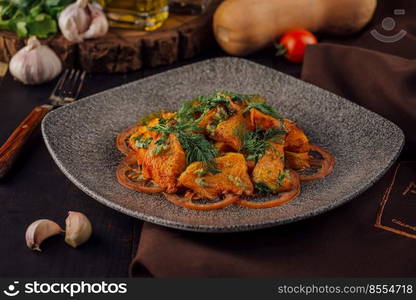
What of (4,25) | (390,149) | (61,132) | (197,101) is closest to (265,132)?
(197,101)

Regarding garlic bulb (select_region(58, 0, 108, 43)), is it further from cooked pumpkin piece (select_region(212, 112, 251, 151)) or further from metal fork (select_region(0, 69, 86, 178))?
cooked pumpkin piece (select_region(212, 112, 251, 151))

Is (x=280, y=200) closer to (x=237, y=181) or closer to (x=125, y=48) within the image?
(x=237, y=181)

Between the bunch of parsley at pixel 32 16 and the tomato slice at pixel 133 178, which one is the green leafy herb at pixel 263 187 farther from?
the bunch of parsley at pixel 32 16

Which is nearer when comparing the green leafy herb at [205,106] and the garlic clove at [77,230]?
the garlic clove at [77,230]

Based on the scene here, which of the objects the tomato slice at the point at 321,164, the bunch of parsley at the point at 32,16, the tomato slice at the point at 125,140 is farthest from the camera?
the bunch of parsley at the point at 32,16

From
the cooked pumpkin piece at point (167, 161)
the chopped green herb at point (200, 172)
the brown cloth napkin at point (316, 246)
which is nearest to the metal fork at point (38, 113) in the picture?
the cooked pumpkin piece at point (167, 161)

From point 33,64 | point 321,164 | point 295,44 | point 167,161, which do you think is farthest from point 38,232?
point 295,44
